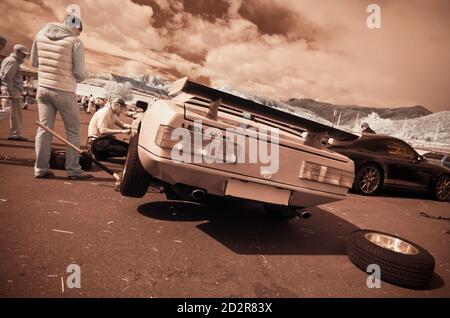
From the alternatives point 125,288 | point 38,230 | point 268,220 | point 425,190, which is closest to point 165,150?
point 125,288

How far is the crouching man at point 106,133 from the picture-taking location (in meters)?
5.24

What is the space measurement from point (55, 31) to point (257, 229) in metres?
3.75

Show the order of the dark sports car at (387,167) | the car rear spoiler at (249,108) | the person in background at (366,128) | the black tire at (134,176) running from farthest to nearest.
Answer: the person in background at (366,128), the dark sports car at (387,167), the black tire at (134,176), the car rear spoiler at (249,108)

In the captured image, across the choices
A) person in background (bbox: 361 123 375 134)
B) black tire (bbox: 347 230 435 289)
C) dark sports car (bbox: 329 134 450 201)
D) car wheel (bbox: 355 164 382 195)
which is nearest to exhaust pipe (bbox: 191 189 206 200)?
black tire (bbox: 347 230 435 289)

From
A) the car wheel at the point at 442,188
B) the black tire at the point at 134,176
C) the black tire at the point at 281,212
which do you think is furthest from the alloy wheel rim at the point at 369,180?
the black tire at the point at 134,176

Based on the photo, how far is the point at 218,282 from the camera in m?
2.09

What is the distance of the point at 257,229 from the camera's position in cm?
338

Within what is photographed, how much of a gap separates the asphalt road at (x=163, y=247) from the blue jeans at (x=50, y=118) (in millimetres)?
305

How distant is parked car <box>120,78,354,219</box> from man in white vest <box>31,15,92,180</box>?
1778 millimetres

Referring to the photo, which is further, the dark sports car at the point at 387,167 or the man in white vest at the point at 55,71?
the dark sports car at the point at 387,167

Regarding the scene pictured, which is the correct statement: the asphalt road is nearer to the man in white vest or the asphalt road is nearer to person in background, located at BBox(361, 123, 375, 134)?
the man in white vest

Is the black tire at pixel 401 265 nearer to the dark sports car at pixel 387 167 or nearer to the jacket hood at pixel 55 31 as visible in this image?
the dark sports car at pixel 387 167

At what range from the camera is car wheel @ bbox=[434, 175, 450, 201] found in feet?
23.9
